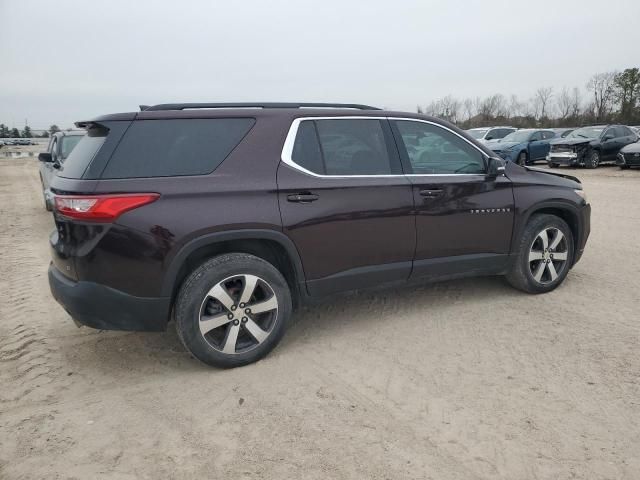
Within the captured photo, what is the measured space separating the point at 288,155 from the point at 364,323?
1.57 meters

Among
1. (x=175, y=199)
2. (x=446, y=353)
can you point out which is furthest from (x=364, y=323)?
(x=175, y=199)

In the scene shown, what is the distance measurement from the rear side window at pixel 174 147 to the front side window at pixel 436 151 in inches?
54.8

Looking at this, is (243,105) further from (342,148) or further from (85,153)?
(85,153)

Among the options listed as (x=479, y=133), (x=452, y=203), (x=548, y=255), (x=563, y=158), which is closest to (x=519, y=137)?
(x=563, y=158)

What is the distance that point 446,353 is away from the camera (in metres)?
3.44

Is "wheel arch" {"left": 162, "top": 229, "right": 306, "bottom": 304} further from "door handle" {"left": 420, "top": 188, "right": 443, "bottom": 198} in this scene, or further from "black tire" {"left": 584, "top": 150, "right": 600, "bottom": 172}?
"black tire" {"left": 584, "top": 150, "right": 600, "bottom": 172}

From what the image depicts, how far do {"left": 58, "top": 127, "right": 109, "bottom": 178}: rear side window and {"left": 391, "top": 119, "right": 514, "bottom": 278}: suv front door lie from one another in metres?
2.18

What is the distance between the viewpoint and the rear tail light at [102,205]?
288cm

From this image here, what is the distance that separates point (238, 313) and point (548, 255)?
3.01 meters

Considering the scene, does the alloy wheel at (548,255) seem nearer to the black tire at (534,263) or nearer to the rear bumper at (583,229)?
the black tire at (534,263)

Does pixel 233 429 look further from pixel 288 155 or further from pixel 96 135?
pixel 96 135

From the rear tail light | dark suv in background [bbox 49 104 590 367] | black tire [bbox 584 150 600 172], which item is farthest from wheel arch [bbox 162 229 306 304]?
black tire [bbox 584 150 600 172]

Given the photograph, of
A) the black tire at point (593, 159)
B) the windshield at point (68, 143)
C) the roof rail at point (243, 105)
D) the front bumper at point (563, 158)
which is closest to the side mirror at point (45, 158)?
the windshield at point (68, 143)

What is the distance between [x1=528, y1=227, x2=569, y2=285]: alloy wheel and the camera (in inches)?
175
